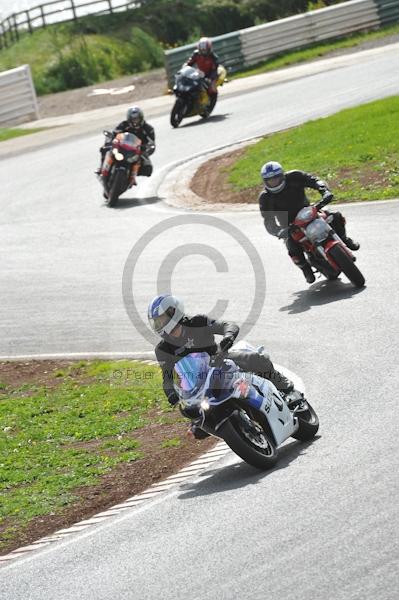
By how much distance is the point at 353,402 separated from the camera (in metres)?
10.2

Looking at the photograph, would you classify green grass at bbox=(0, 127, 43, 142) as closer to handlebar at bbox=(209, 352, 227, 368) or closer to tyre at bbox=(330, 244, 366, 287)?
tyre at bbox=(330, 244, 366, 287)

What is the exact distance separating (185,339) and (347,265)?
15.9 ft

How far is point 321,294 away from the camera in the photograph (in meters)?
14.4

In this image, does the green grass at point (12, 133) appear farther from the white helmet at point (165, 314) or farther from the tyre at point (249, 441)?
the tyre at point (249, 441)


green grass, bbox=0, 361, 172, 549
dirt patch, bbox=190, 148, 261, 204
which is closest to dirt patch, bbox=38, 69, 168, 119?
dirt patch, bbox=190, 148, 261, 204

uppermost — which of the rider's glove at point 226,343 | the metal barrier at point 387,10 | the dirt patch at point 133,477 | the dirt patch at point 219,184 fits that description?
the metal barrier at point 387,10

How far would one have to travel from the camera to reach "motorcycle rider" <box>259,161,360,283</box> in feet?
48.3

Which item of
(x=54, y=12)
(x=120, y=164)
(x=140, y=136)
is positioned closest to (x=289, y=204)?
(x=120, y=164)

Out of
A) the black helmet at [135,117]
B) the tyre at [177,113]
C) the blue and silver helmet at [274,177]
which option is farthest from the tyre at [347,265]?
the tyre at [177,113]

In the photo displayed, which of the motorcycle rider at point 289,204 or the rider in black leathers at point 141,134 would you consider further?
the rider in black leathers at point 141,134

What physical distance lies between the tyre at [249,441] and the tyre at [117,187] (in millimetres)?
13620

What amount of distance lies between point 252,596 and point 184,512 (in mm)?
1958

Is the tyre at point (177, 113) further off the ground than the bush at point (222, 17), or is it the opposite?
the bush at point (222, 17)

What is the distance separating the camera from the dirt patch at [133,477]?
945 cm
